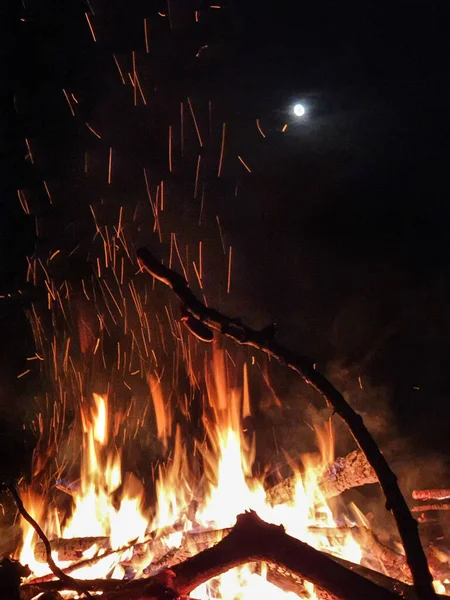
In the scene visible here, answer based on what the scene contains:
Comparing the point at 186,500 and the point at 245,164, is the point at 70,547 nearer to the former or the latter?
the point at 186,500

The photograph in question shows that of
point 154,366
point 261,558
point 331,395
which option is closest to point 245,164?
point 154,366

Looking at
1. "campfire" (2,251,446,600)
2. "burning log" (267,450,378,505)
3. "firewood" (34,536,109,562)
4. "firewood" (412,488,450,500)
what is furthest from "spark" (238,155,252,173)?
"firewood" (34,536,109,562)

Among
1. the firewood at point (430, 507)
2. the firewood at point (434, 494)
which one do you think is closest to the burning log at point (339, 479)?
the firewood at point (434, 494)

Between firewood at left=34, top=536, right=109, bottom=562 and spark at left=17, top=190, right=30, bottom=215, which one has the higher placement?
spark at left=17, top=190, right=30, bottom=215

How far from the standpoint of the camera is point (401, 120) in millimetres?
5660

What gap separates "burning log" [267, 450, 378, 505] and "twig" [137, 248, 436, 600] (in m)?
1.88

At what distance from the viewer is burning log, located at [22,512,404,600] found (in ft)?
6.29

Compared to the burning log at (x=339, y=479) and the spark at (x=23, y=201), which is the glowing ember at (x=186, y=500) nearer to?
the burning log at (x=339, y=479)

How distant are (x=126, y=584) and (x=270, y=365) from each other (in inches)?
139

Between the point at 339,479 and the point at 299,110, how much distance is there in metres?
4.13

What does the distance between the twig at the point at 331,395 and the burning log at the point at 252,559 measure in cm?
15

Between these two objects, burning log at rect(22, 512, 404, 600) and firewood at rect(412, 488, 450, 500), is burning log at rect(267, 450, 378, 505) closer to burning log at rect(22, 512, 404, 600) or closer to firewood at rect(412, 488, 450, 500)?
firewood at rect(412, 488, 450, 500)

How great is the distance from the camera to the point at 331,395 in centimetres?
205

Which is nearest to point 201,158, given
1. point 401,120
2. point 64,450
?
point 401,120
